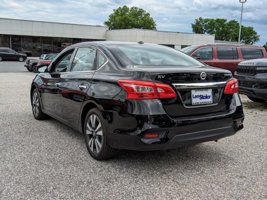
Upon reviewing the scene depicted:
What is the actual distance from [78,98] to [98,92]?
0.59 m

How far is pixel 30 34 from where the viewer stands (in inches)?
1729

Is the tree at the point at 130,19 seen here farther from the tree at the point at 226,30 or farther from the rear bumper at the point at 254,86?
the rear bumper at the point at 254,86

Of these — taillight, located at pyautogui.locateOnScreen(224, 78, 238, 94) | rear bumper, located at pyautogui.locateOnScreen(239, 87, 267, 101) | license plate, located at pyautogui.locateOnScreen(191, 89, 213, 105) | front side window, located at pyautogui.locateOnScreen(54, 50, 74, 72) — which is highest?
front side window, located at pyautogui.locateOnScreen(54, 50, 74, 72)

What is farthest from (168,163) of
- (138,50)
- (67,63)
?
(67,63)

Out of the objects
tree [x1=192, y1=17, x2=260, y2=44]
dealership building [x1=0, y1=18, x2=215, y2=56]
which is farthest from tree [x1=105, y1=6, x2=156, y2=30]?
tree [x1=192, y1=17, x2=260, y2=44]

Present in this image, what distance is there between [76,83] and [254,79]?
4.46 m

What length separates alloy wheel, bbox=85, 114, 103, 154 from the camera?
4.08m

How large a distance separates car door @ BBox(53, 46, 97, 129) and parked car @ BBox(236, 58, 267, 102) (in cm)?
422

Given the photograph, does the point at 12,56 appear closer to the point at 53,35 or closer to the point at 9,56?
the point at 9,56

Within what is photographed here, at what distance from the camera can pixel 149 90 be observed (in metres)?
3.49

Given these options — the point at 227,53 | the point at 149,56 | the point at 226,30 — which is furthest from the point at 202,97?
the point at 226,30

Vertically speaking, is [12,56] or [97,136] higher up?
[12,56]

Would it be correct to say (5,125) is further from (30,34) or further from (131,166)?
(30,34)

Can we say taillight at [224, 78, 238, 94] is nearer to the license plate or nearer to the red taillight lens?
the license plate
